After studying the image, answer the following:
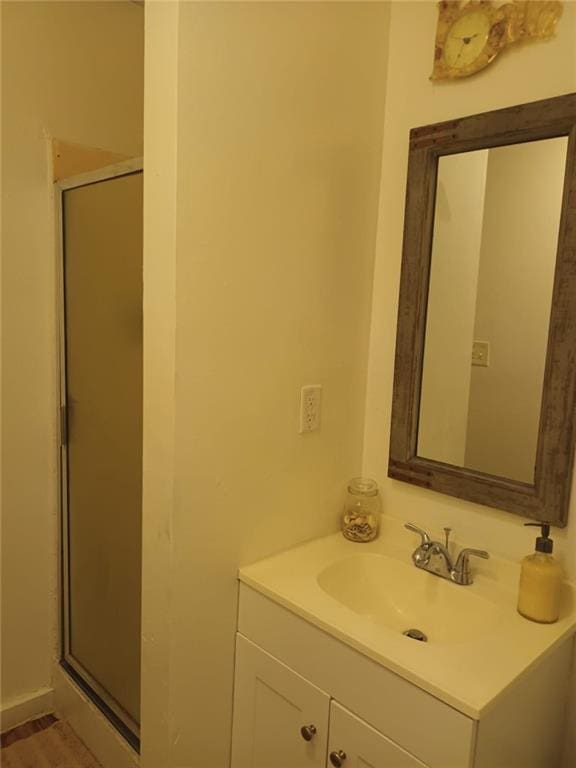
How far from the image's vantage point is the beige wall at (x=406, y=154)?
47.1 inches

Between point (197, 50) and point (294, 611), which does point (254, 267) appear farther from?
point (294, 611)

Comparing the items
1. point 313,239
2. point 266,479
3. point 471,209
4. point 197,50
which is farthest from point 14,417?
point 471,209

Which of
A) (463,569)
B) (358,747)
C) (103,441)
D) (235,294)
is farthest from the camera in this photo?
(103,441)

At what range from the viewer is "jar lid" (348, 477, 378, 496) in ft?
5.00

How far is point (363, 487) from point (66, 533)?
41.8 inches

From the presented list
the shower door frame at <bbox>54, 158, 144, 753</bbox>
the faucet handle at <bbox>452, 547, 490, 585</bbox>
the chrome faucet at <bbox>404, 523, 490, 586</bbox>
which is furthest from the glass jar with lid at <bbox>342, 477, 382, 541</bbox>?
the shower door frame at <bbox>54, 158, 144, 753</bbox>

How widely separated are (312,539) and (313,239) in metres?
0.79

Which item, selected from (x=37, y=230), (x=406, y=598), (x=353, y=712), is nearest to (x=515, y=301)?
(x=406, y=598)

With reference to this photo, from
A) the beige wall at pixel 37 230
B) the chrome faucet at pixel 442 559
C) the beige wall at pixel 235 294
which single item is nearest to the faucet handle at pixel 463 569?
the chrome faucet at pixel 442 559

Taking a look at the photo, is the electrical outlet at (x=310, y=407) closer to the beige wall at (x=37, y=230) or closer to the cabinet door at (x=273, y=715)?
the cabinet door at (x=273, y=715)

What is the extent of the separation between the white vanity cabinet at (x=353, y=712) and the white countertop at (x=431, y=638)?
0.02m

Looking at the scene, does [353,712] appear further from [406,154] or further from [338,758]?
[406,154]

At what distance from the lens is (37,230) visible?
1.72 m

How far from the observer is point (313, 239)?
4.37 feet
